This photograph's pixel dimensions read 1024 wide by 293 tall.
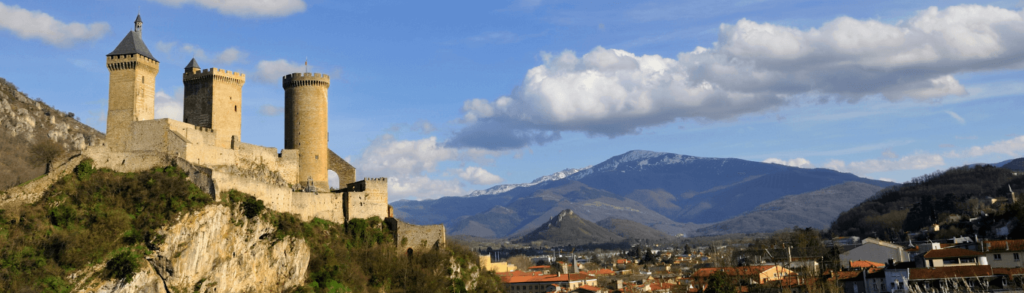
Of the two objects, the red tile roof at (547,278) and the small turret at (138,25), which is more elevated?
the small turret at (138,25)

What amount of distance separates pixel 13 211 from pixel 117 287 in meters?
7.83

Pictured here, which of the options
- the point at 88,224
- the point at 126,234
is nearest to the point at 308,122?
the point at 126,234

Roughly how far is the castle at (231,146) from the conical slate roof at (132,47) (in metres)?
0.10

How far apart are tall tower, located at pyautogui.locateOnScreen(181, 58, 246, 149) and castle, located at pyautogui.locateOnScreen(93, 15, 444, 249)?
81 mm

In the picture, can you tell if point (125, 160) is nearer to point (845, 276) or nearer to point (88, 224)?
point (88, 224)

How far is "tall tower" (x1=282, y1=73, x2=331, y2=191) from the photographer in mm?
73188

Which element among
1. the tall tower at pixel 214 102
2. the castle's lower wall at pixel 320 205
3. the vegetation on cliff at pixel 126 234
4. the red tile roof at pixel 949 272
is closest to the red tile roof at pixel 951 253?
the red tile roof at pixel 949 272

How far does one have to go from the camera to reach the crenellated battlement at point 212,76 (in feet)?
222

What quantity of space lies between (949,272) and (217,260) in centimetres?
5704

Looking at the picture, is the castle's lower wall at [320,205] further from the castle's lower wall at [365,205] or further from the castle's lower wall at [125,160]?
the castle's lower wall at [125,160]

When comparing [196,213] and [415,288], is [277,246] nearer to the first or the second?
[196,213]

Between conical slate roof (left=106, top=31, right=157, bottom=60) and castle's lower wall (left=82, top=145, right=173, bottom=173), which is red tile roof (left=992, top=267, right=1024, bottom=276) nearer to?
castle's lower wall (left=82, top=145, right=173, bottom=173)

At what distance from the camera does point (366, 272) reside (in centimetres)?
6662

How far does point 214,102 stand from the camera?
6719 centimetres
